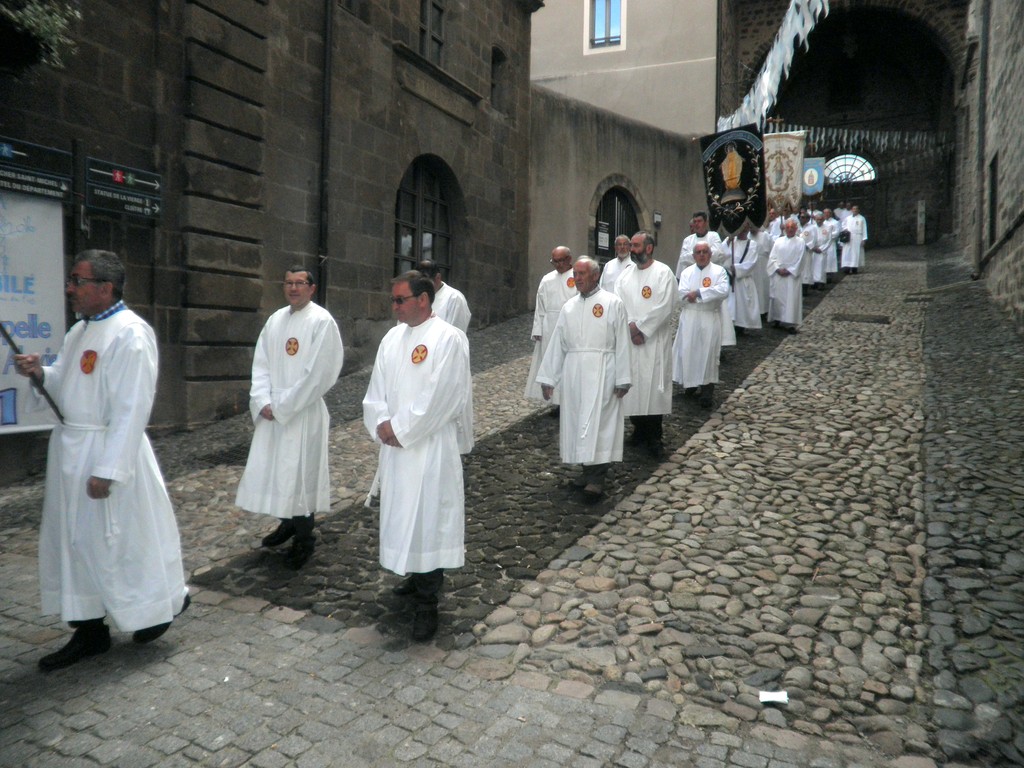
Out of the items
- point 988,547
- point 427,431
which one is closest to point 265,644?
point 427,431

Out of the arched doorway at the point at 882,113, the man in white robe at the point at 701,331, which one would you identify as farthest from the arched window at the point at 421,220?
the arched doorway at the point at 882,113

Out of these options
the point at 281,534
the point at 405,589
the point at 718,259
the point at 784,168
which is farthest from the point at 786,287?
the point at 405,589

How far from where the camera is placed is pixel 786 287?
1374 centimetres

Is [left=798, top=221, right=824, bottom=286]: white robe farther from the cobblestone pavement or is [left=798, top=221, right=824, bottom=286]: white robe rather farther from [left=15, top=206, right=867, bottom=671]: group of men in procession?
[left=15, top=206, right=867, bottom=671]: group of men in procession

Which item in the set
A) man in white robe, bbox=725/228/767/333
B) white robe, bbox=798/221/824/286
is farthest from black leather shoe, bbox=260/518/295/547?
white robe, bbox=798/221/824/286

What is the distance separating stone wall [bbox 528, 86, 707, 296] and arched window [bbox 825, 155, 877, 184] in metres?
13.1

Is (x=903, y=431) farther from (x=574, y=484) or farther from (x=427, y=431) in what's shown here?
(x=427, y=431)

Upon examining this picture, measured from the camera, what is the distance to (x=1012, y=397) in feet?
25.6

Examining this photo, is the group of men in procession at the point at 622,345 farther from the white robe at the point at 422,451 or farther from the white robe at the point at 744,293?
the white robe at the point at 422,451

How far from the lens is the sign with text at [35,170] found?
690 centimetres

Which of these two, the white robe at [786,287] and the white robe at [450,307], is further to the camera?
the white robe at [786,287]

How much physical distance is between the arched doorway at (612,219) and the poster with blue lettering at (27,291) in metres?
13.1

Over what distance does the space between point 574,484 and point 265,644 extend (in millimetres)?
3009

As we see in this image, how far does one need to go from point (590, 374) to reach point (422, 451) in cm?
240
